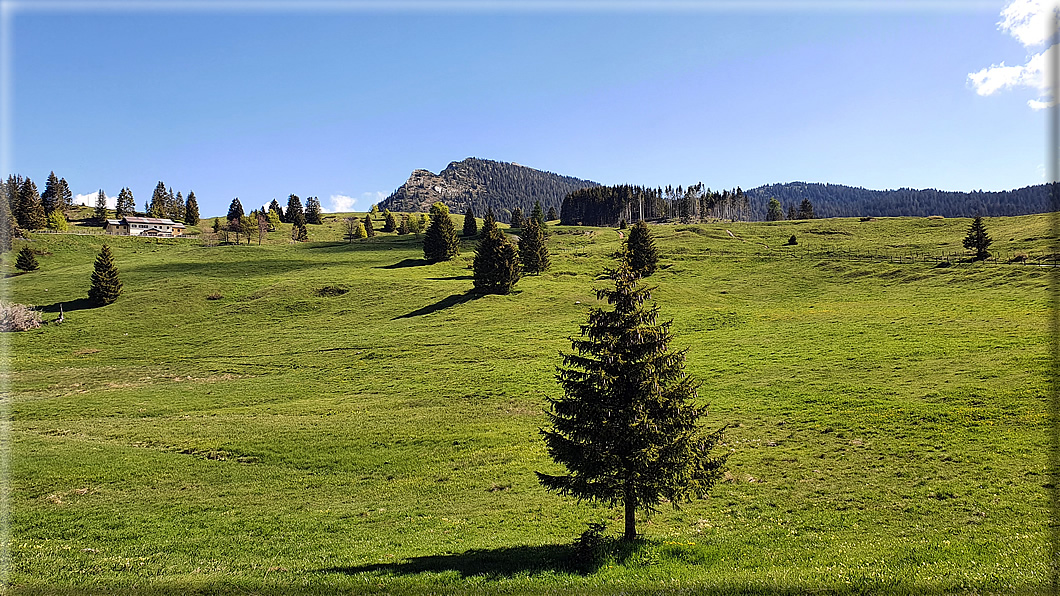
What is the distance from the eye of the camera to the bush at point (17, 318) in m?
64.7

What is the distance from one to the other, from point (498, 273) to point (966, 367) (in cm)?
5820

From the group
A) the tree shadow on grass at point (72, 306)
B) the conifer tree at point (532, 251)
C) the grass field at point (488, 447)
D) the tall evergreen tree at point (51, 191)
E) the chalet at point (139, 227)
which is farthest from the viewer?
the tall evergreen tree at point (51, 191)

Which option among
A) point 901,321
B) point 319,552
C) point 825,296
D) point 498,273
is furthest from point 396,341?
point 825,296

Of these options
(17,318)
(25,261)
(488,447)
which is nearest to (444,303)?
(488,447)

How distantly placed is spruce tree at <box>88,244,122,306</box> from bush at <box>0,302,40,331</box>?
8216mm

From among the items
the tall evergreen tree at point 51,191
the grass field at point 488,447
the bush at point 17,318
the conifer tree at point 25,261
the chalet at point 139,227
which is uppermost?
the tall evergreen tree at point 51,191

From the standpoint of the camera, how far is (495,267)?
79812 mm

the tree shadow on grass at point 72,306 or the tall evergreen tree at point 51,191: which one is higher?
the tall evergreen tree at point 51,191

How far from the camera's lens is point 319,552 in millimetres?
18641

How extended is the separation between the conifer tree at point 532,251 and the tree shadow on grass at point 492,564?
82.8 metres

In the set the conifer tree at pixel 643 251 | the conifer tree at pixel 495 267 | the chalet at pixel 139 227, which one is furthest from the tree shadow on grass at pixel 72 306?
the chalet at pixel 139 227

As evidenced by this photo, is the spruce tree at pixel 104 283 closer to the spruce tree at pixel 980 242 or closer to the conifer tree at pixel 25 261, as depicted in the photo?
the conifer tree at pixel 25 261

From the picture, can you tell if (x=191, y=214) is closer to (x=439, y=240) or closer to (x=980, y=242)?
(x=439, y=240)

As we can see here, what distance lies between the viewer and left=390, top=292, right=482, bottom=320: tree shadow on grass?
72562 mm
